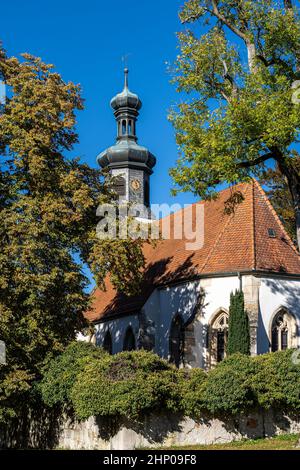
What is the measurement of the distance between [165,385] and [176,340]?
10.2m

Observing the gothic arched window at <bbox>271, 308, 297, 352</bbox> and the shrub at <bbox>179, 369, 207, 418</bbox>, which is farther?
the gothic arched window at <bbox>271, 308, 297, 352</bbox>

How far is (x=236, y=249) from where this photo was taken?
26.9 metres

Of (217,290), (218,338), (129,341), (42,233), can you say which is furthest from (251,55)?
(129,341)

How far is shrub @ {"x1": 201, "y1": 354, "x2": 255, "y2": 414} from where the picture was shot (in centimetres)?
1891

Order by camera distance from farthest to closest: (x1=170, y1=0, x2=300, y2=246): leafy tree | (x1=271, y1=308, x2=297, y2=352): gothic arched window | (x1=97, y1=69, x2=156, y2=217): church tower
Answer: (x1=97, y1=69, x2=156, y2=217): church tower, (x1=271, y1=308, x2=297, y2=352): gothic arched window, (x1=170, y1=0, x2=300, y2=246): leafy tree

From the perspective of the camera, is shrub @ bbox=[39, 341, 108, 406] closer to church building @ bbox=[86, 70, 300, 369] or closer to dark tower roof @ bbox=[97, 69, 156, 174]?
church building @ bbox=[86, 70, 300, 369]

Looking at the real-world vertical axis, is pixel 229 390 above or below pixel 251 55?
below

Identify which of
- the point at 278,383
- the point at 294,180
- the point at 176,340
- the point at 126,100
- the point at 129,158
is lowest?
the point at 278,383

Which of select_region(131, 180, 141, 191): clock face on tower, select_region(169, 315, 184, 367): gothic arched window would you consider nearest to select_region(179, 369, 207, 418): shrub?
select_region(169, 315, 184, 367): gothic arched window

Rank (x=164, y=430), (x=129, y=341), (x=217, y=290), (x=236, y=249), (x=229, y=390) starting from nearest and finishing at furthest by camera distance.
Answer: (x=164, y=430)
(x=229, y=390)
(x=217, y=290)
(x=236, y=249)
(x=129, y=341)

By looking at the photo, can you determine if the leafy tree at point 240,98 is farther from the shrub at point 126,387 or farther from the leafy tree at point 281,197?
the leafy tree at point 281,197

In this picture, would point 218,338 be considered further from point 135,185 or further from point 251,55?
point 135,185

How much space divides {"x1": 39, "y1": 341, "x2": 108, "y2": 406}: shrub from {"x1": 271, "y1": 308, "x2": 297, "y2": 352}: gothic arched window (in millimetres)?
7513

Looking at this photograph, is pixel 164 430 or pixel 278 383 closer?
pixel 164 430
